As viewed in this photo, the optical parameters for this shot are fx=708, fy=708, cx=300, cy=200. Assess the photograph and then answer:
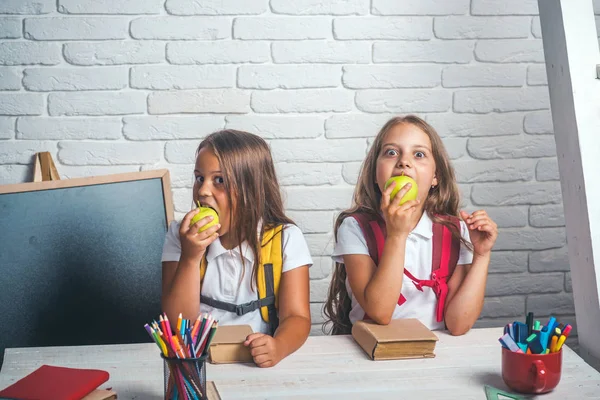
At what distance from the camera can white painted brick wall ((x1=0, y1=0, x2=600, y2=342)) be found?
2074mm

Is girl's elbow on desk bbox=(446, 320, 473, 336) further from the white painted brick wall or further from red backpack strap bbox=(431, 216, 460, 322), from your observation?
the white painted brick wall

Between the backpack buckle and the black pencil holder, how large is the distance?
55cm

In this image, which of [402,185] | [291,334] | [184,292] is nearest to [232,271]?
[184,292]

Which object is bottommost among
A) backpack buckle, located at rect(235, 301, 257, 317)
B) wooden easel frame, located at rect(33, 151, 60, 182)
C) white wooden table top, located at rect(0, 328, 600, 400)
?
white wooden table top, located at rect(0, 328, 600, 400)

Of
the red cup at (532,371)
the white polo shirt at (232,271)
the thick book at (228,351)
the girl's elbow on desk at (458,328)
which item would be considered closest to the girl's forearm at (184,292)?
the white polo shirt at (232,271)

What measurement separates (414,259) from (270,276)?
339mm

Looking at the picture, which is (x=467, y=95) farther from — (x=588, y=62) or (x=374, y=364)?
(x=374, y=364)

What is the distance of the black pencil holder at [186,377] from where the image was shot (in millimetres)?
973

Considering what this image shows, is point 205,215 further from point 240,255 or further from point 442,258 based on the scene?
point 442,258

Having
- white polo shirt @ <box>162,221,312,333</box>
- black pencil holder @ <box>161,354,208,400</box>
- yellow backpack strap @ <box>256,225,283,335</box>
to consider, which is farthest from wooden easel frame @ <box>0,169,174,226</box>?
black pencil holder @ <box>161,354,208,400</box>

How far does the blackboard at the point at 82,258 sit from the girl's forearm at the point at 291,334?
2.44 ft

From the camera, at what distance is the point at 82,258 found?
2020 millimetres

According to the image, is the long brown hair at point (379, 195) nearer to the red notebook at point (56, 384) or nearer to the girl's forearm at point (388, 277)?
the girl's forearm at point (388, 277)

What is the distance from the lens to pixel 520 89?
87.5 inches
